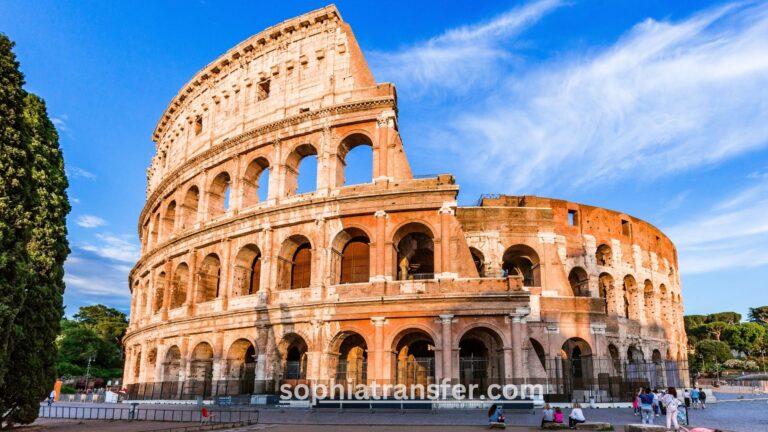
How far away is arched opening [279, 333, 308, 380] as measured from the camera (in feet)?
74.5

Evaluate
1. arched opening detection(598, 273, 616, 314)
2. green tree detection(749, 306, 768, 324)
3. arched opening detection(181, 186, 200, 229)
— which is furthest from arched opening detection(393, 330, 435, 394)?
green tree detection(749, 306, 768, 324)

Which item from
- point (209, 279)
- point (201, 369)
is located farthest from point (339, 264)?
point (201, 369)

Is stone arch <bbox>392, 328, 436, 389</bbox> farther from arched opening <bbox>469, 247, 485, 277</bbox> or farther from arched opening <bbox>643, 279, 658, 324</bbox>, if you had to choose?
arched opening <bbox>643, 279, 658, 324</bbox>

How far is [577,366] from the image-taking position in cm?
2803

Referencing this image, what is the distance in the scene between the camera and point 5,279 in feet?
40.1

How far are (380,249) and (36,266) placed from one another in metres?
11.8

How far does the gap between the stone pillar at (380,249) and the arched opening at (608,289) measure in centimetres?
1595

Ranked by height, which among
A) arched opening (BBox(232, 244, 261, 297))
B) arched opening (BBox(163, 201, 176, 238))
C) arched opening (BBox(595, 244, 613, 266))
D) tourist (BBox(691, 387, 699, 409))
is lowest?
tourist (BBox(691, 387, 699, 409))

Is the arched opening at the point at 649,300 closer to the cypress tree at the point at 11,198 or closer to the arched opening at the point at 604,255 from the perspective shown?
the arched opening at the point at 604,255

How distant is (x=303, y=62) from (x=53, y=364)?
56.1 ft

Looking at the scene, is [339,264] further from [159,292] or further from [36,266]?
[159,292]

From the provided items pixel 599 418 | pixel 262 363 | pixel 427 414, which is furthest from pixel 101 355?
pixel 599 418

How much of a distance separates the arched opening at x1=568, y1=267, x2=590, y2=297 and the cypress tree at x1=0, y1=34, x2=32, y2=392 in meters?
26.3

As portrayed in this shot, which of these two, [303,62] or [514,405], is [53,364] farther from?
[303,62]
